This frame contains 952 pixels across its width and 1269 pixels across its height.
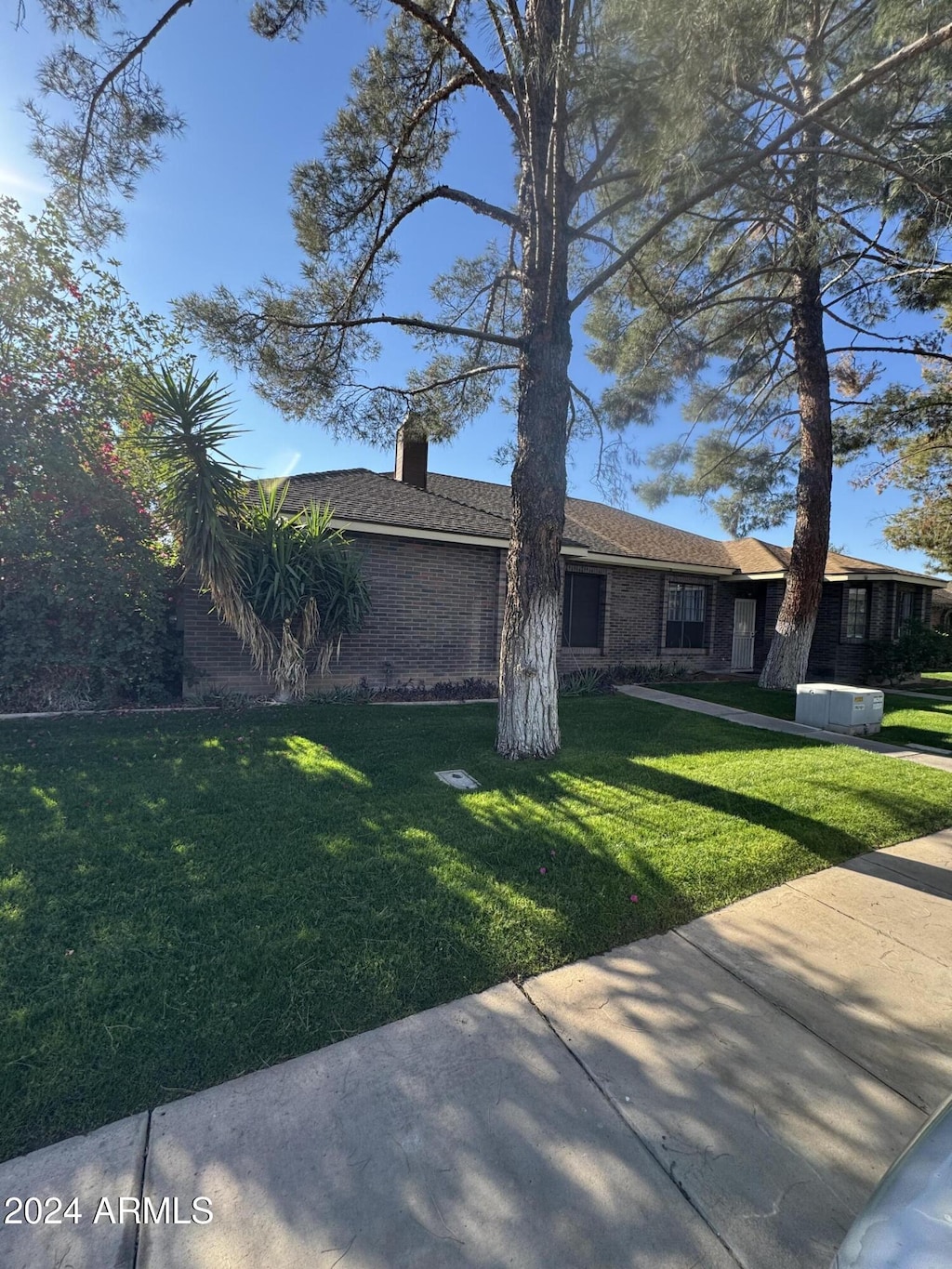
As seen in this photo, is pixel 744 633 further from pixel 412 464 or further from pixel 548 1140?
pixel 548 1140

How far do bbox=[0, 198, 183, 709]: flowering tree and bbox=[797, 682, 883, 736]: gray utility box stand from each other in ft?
30.9

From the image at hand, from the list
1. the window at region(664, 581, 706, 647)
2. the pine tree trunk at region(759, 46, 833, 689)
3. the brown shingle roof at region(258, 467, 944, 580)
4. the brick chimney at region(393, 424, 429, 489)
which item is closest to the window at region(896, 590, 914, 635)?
the brown shingle roof at region(258, 467, 944, 580)

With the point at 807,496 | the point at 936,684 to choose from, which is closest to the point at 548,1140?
the point at 807,496

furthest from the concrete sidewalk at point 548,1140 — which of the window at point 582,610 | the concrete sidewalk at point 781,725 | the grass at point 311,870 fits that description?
the window at point 582,610

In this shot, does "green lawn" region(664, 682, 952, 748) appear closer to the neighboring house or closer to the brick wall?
the neighboring house

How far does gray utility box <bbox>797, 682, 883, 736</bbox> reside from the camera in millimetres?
7656

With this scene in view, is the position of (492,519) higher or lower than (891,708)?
higher

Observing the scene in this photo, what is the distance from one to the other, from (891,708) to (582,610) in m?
6.00

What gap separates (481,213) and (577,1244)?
8.47 m

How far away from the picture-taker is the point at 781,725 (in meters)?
8.08

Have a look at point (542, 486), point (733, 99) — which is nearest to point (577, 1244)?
point (542, 486)

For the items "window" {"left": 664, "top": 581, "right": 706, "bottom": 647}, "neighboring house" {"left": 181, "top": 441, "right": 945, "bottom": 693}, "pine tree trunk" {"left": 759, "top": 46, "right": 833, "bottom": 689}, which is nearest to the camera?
"neighboring house" {"left": 181, "top": 441, "right": 945, "bottom": 693}

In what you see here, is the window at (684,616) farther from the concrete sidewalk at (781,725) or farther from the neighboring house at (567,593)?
the concrete sidewalk at (781,725)

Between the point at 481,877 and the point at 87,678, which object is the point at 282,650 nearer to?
the point at 87,678
